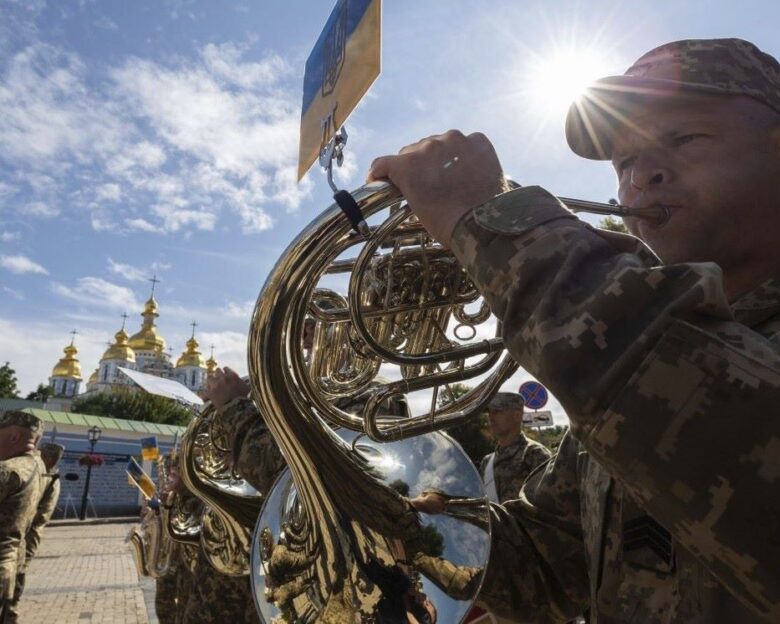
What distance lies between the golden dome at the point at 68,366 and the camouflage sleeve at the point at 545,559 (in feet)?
254

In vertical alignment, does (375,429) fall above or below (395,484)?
above

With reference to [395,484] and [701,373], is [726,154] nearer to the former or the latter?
[701,373]

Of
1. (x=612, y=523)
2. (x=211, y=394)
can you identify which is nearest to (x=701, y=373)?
(x=612, y=523)

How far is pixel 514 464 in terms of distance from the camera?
474cm

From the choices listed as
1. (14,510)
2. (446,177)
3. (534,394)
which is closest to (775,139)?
(446,177)

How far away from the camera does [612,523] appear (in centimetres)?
109

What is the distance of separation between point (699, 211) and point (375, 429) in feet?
2.89

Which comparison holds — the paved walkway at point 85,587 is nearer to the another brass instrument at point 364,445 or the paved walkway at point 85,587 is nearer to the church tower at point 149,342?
the another brass instrument at point 364,445

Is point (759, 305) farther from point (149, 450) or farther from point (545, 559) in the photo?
point (149, 450)

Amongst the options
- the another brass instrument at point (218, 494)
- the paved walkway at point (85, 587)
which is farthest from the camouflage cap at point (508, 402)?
the paved walkway at point (85, 587)

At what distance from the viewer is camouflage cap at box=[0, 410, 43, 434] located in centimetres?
543

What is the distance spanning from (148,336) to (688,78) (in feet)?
234

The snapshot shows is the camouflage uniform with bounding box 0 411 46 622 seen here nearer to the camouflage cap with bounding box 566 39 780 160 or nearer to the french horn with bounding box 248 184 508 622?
the french horn with bounding box 248 184 508 622

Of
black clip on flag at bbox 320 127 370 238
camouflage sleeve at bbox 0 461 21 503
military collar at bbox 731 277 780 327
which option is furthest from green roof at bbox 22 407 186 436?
military collar at bbox 731 277 780 327
